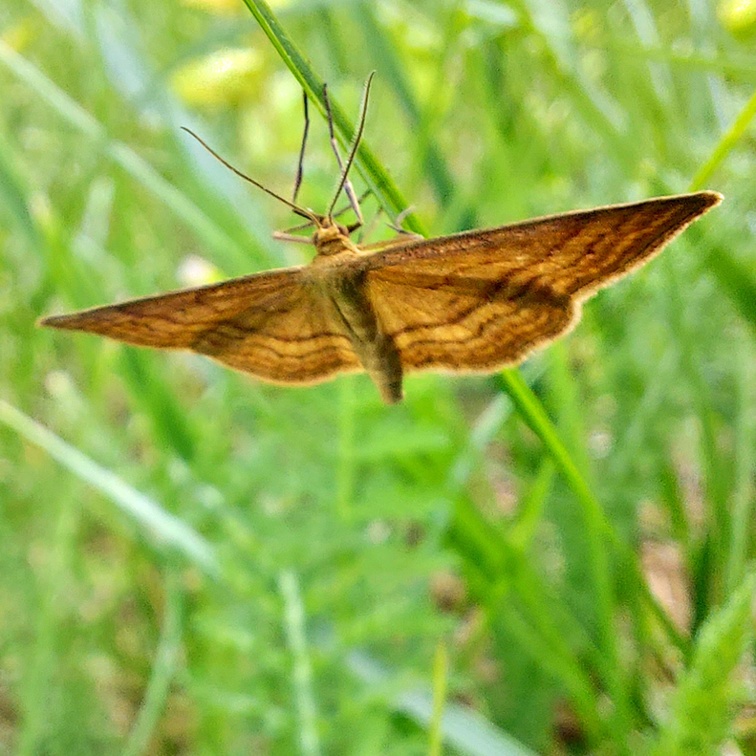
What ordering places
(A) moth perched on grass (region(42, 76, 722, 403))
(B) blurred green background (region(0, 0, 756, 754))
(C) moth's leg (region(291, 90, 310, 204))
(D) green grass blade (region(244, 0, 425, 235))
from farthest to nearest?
(B) blurred green background (region(0, 0, 756, 754)) < (C) moth's leg (region(291, 90, 310, 204)) < (A) moth perched on grass (region(42, 76, 722, 403)) < (D) green grass blade (region(244, 0, 425, 235))

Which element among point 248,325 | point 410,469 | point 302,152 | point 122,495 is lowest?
point 122,495

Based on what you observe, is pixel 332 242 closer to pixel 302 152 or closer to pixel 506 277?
pixel 302 152

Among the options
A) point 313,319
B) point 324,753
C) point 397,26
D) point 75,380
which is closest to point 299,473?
point 313,319

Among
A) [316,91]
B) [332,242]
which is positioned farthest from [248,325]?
[316,91]

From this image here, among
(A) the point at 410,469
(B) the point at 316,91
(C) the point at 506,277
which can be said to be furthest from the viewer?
(A) the point at 410,469

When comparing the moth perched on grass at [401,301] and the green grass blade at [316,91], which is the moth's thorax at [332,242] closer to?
the moth perched on grass at [401,301]

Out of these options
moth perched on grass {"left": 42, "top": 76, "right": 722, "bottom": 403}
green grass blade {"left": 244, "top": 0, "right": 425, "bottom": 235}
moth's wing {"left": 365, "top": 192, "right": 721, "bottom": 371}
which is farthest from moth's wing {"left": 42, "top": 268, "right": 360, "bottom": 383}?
green grass blade {"left": 244, "top": 0, "right": 425, "bottom": 235}

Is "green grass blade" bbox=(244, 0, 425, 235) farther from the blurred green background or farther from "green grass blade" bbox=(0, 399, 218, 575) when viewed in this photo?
"green grass blade" bbox=(0, 399, 218, 575)
